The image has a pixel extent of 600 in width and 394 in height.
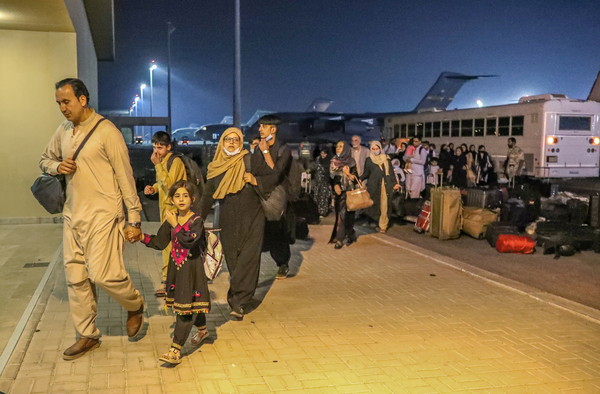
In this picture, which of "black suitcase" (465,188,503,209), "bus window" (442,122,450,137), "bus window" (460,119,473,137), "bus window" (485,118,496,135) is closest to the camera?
"black suitcase" (465,188,503,209)

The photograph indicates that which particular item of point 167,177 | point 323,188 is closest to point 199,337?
point 167,177

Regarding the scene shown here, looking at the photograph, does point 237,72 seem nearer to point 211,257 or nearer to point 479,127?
point 479,127

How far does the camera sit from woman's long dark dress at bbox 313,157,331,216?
1478cm

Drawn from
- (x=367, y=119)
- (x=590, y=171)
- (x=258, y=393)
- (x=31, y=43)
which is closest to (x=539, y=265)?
(x=258, y=393)

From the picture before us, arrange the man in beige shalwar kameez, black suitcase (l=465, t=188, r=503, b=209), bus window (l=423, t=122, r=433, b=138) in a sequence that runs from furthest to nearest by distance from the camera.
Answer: bus window (l=423, t=122, r=433, b=138) < black suitcase (l=465, t=188, r=503, b=209) < the man in beige shalwar kameez

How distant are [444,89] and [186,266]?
4118 centimetres

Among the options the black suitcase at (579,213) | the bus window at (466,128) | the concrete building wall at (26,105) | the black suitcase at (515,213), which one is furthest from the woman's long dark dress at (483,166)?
the concrete building wall at (26,105)

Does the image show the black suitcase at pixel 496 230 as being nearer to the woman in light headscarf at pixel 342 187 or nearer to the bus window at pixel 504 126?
the woman in light headscarf at pixel 342 187

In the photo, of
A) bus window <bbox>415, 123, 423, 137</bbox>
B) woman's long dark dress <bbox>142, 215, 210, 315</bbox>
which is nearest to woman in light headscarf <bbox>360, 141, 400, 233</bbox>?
woman's long dark dress <bbox>142, 215, 210, 315</bbox>

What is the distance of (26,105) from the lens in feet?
40.4

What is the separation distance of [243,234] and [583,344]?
3.37m

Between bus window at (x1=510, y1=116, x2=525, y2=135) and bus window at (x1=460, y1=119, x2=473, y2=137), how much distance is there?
7.63 ft

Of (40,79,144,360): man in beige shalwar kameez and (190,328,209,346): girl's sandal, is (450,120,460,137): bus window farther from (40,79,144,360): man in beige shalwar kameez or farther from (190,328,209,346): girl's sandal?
(40,79,144,360): man in beige shalwar kameez

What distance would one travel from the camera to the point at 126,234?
4984 millimetres
